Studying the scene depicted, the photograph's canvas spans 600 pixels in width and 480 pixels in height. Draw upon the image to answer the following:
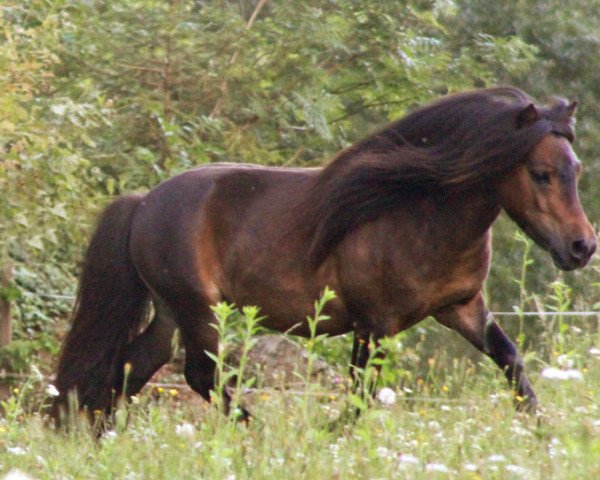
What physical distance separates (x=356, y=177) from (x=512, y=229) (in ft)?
36.9

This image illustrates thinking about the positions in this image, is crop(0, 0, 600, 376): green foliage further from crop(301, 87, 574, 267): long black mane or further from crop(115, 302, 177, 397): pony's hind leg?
crop(301, 87, 574, 267): long black mane

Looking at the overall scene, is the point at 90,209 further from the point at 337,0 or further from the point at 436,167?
the point at 436,167

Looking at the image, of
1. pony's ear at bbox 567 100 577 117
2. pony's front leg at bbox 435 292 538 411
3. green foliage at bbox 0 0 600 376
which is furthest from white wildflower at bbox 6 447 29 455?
green foliage at bbox 0 0 600 376

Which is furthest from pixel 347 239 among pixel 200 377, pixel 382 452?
pixel 382 452

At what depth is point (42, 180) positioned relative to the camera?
8523 millimetres

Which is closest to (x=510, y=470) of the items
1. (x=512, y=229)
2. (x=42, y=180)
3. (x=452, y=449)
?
(x=452, y=449)

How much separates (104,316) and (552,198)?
2615 millimetres

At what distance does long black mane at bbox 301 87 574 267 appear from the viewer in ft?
19.8

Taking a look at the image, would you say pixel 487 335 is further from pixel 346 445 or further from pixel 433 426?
pixel 346 445

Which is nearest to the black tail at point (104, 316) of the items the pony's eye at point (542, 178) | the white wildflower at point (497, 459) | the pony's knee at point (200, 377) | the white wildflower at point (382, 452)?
the pony's knee at point (200, 377)

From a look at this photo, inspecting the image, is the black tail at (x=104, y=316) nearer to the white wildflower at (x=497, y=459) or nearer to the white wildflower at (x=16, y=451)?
the white wildflower at (x=16, y=451)

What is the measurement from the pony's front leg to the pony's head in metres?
0.50

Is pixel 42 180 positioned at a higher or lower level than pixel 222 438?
lower

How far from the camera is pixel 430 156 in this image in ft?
20.7
